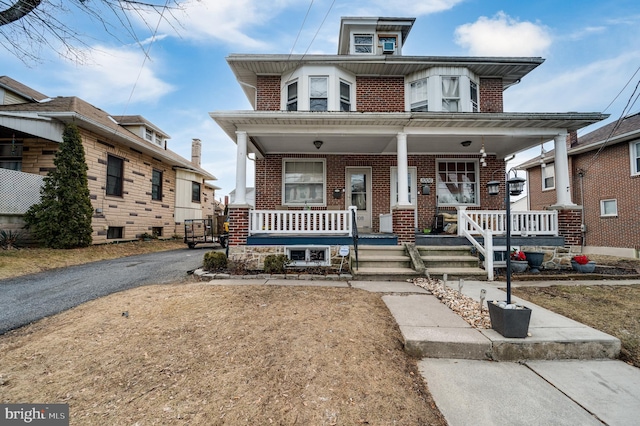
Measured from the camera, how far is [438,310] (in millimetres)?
3877

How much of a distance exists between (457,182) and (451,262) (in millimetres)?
4117

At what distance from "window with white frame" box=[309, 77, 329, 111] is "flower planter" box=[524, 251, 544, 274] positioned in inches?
277

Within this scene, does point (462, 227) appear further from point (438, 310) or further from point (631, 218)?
point (631, 218)

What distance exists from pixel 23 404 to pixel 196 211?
16750mm

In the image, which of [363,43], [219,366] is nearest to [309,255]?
[219,366]

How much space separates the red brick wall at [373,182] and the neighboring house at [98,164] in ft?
20.9

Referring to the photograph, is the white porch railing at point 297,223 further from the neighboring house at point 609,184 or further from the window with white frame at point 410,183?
the neighboring house at point 609,184

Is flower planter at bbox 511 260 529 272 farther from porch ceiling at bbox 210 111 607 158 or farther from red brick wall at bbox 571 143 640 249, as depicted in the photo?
red brick wall at bbox 571 143 640 249

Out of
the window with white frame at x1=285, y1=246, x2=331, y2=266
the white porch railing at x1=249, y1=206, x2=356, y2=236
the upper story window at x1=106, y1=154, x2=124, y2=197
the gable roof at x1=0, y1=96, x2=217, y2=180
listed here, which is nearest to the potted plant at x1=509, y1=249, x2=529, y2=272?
the white porch railing at x1=249, y1=206, x2=356, y2=236

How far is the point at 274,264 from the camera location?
6.11 m

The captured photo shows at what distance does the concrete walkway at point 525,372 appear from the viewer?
1983 mm

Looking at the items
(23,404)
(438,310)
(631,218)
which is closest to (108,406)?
(23,404)

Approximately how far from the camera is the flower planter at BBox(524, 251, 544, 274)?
648 centimetres

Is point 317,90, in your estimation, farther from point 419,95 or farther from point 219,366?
point 219,366
